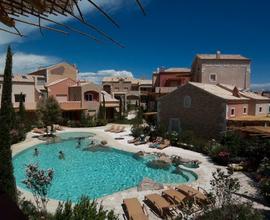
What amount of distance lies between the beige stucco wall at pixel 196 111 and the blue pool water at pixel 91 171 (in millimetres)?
8670

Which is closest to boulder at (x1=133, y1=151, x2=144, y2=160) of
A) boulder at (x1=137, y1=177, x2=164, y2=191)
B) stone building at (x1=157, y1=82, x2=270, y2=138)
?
stone building at (x1=157, y1=82, x2=270, y2=138)

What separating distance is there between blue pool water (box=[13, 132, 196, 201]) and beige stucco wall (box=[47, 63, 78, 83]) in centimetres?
2898

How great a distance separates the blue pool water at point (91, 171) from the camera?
16.8 metres

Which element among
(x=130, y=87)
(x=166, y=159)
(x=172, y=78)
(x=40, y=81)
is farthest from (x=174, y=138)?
(x=130, y=87)

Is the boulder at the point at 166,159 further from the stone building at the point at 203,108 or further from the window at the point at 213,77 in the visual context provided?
the window at the point at 213,77

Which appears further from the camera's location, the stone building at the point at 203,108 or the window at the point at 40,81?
the window at the point at 40,81

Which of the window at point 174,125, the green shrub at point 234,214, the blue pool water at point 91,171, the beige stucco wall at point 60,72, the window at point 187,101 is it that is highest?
the beige stucco wall at point 60,72

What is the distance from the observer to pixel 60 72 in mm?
56688

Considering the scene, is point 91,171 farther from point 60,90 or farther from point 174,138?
point 60,90

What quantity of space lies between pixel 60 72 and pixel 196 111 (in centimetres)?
3735

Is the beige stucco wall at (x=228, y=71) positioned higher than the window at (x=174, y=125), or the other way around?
the beige stucco wall at (x=228, y=71)

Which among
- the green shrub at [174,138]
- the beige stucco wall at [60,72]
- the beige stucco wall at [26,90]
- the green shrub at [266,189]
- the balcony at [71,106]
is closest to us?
the green shrub at [266,189]

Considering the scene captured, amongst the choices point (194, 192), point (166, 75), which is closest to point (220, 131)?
point (194, 192)

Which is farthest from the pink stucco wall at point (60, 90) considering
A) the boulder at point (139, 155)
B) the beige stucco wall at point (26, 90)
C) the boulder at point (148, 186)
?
the boulder at point (148, 186)
